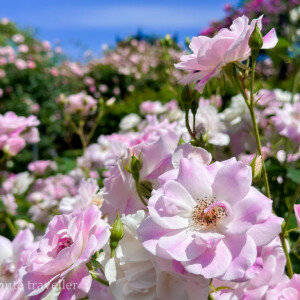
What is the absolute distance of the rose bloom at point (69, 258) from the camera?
1.47 ft

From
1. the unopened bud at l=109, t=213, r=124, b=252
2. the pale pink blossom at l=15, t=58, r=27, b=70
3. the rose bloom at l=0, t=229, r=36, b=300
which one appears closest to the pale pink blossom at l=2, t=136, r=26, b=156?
the rose bloom at l=0, t=229, r=36, b=300

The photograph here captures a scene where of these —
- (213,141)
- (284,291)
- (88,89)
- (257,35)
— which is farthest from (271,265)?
(88,89)

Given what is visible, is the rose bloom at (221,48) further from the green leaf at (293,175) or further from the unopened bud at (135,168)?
the green leaf at (293,175)

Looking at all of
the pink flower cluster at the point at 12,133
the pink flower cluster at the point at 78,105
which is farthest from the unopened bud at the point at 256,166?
the pink flower cluster at the point at 78,105

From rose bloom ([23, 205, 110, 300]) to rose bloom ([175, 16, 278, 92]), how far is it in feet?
0.77

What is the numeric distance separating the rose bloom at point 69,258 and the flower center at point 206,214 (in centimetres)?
10

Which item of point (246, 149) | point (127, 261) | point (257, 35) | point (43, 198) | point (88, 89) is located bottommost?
point (88, 89)

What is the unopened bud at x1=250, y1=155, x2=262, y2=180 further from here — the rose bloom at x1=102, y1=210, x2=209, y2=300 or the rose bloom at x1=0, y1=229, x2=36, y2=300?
the rose bloom at x1=0, y1=229, x2=36, y2=300

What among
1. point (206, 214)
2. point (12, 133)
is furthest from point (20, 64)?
point (206, 214)

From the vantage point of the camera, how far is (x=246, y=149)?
109cm

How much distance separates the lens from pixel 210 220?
0.45 metres

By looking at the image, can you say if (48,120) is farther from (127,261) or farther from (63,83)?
(127,261)

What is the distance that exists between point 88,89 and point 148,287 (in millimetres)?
7611

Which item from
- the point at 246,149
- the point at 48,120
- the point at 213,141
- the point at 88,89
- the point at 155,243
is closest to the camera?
the point at 155,243
